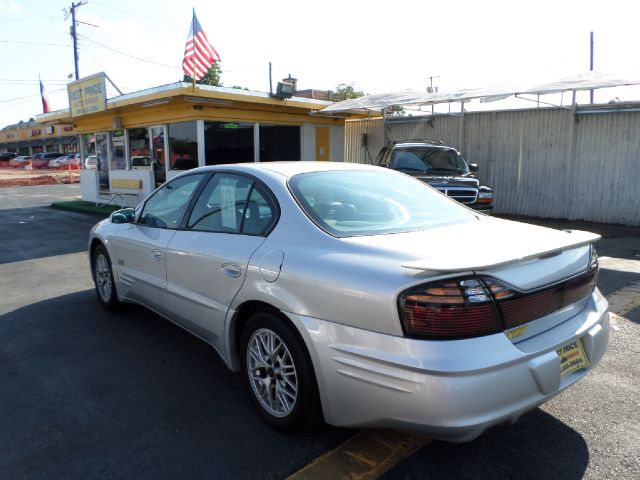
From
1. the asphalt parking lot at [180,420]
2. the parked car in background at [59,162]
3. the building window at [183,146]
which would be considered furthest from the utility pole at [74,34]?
the asphalt parking lot at [180,420]

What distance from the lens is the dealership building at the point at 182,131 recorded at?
43.0 feet

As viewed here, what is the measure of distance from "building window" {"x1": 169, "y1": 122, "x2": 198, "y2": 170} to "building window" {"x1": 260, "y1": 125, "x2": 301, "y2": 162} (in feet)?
7.64

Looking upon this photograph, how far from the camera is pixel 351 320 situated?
8.02 ft

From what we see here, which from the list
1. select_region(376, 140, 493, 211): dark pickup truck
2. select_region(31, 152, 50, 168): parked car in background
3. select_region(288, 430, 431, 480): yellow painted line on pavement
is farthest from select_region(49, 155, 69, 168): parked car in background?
select_region(288, 430, 431, 480): yellow painted line on pavement

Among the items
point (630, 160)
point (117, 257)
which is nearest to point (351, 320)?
point (117, 257)

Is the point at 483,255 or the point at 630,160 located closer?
the point at 483,255

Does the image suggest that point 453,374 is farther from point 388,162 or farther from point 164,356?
point 388,162

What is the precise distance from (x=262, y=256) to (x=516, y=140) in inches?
443

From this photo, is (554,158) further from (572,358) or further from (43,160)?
(43,160)

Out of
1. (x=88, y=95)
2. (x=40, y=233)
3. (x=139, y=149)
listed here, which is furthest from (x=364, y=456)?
(x=88, y=95)

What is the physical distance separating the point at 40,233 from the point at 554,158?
39.3 ft

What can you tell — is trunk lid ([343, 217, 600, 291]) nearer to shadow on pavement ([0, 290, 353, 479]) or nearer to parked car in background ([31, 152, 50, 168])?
shadow on pavement ([0, 290, 353, 479])

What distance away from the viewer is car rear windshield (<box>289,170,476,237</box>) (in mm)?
3033

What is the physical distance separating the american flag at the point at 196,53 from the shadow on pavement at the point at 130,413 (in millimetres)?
8583
